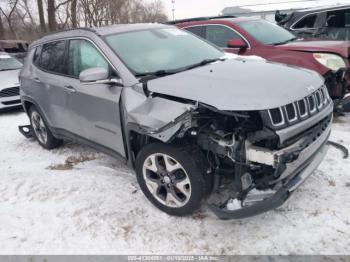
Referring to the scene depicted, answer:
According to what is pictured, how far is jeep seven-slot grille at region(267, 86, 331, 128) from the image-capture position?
2635 millimetres

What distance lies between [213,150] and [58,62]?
9.03ft

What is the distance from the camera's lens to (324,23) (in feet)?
25.0

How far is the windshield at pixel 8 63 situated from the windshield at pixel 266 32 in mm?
6604

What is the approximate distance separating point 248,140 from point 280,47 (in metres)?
3.70

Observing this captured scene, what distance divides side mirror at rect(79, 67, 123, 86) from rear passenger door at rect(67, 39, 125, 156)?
2.2 inches

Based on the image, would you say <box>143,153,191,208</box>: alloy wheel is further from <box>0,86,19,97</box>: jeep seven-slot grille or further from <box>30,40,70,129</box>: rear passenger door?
<box>0,86,19,97</box>: jeep seven-slot grille

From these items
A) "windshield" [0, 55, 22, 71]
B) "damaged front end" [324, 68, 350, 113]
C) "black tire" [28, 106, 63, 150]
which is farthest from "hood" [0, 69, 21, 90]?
"damaged front end" [324, 68, 350, 113]

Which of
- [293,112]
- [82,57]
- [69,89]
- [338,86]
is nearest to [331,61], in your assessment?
[338,86]

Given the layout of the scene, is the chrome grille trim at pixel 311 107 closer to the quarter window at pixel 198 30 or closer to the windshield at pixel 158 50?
the windshield at pixel 158 50

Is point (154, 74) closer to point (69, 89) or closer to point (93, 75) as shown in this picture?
point (93, 75)

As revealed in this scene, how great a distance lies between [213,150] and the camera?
9.34 feet

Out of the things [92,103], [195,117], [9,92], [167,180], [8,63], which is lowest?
[9,92]

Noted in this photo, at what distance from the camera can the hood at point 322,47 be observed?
5332 millimetres

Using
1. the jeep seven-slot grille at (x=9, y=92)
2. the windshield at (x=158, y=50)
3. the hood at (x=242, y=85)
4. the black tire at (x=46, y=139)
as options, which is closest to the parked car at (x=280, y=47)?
the windshield at (x=158, y=50)
